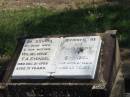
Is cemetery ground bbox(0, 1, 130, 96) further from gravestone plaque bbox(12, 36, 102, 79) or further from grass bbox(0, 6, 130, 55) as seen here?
gravestone plaque bbox(12, 36, 102, 79)

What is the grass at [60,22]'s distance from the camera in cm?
693

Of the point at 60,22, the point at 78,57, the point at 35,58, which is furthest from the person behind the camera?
the point at 60,22

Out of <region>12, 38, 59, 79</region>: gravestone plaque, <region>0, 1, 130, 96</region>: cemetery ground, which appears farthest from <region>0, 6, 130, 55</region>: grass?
<region>12, 38, 59, 79</region>: gravestone plaque

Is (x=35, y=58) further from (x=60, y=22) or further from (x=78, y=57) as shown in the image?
(x=60, y=22)

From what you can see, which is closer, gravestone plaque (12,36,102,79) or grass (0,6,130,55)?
gravestone plaque (12,36,102,79)

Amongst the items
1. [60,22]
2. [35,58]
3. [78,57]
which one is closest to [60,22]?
[60,22]

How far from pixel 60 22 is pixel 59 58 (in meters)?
3.00

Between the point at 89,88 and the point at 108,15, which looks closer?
the point at 89,88

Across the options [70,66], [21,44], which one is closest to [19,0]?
[21,44]

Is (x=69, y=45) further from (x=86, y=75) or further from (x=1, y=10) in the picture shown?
(x=1, y=10)

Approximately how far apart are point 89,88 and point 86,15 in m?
3.47

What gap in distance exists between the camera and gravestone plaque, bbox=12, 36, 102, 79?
14.1 ft

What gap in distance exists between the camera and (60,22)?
742 cm

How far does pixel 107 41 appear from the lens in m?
4.67
